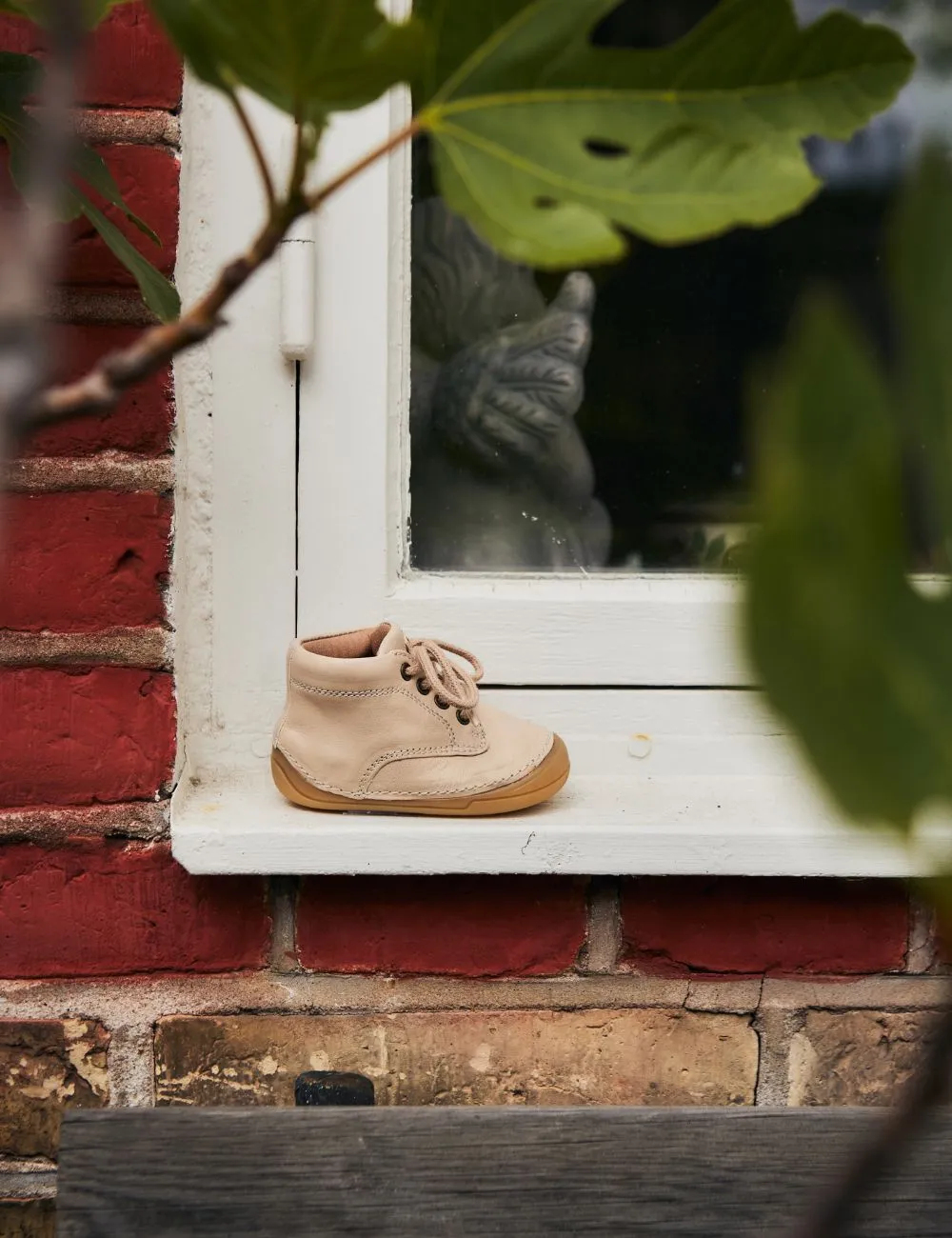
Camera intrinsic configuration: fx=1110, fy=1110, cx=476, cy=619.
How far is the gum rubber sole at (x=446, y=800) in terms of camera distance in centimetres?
78

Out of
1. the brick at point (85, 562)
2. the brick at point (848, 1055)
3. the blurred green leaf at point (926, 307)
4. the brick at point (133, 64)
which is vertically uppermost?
the brick at point (133, 64)

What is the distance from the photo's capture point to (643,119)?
0.17 metres

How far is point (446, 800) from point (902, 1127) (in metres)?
0.71

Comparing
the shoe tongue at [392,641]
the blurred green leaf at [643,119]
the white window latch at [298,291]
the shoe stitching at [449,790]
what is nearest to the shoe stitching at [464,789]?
the shoe stitching at [449,790]

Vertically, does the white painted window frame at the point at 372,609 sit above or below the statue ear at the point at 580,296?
below

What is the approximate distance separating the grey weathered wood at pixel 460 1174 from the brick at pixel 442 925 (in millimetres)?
375

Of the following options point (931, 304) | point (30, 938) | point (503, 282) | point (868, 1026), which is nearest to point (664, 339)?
point (503, 282)

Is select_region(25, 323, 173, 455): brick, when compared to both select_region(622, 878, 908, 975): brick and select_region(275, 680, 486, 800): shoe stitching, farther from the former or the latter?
select_region(622, 878, 908, 975): brick

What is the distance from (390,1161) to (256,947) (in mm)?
406

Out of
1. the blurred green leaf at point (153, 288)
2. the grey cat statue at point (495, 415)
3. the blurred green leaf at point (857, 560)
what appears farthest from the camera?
the grey cat statue at point (495, 415)

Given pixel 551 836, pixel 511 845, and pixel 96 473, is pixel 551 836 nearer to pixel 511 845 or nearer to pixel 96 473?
pixel 511 845

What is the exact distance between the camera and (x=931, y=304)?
90mm

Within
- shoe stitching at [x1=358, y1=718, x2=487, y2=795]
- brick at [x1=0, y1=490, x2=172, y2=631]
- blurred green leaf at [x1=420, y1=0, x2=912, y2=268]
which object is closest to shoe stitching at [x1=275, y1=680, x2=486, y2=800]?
shoe stitching at [x1=358, y1=718, x2=487, y2=795]

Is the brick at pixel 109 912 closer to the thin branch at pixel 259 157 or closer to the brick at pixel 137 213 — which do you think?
the brick at pixel 137 213
